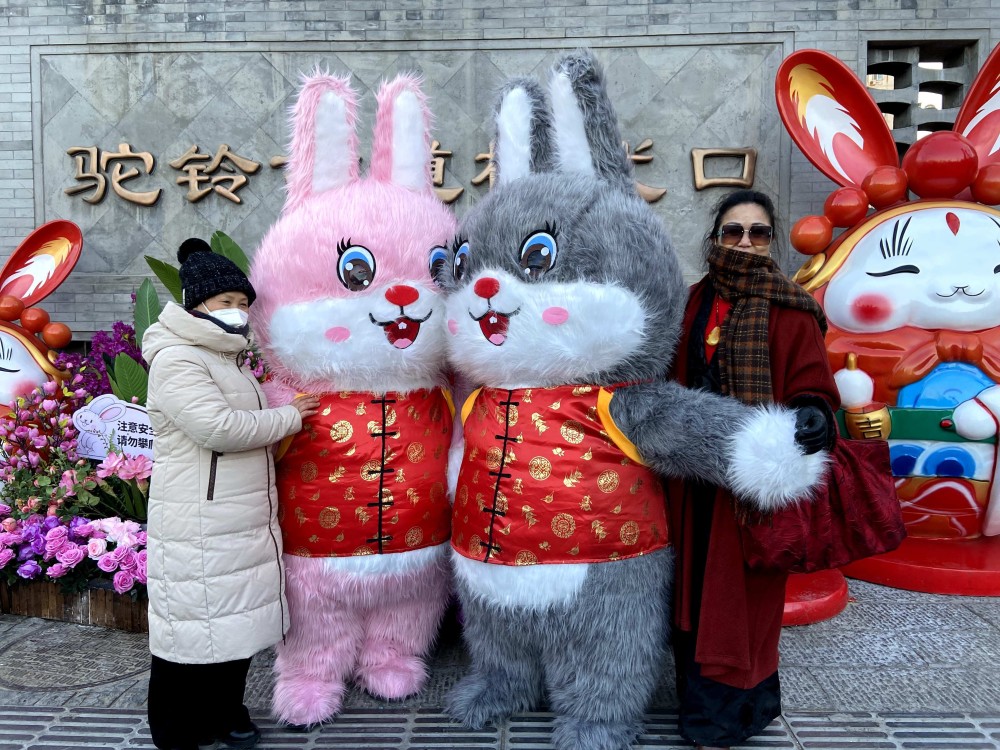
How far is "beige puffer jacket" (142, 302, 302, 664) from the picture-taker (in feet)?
7.45

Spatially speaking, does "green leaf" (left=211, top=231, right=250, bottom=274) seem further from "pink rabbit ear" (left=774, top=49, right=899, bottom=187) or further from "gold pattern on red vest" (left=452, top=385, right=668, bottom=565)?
"pink rabbit ear" (left=774, top=49, right=899, bottom=187)

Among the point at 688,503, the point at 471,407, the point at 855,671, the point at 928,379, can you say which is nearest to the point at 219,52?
the point at 471,407

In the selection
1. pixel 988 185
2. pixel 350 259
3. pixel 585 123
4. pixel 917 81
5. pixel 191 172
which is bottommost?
pixel 350 259

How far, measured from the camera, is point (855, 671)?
9.94ft

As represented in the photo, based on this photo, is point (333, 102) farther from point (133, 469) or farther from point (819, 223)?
point (819, 223)

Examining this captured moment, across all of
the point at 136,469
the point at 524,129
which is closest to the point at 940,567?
the point at 524,129

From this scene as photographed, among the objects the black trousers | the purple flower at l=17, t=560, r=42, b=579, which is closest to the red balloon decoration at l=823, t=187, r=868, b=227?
the black trousers

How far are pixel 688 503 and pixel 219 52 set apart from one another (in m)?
5.24

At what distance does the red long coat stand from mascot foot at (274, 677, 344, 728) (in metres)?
1.40

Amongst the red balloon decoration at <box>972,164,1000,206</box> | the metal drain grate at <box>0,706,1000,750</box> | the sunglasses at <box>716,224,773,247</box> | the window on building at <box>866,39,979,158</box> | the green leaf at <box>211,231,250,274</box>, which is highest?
the window on building at <box>866,39,979,158</box>

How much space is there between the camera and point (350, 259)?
2.58 metres

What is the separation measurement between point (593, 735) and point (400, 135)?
2352mm

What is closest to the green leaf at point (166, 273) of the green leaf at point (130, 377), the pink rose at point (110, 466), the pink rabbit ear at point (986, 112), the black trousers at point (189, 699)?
the green leaf at point (130, 377)

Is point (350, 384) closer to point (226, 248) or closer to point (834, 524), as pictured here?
point (834, 524)
